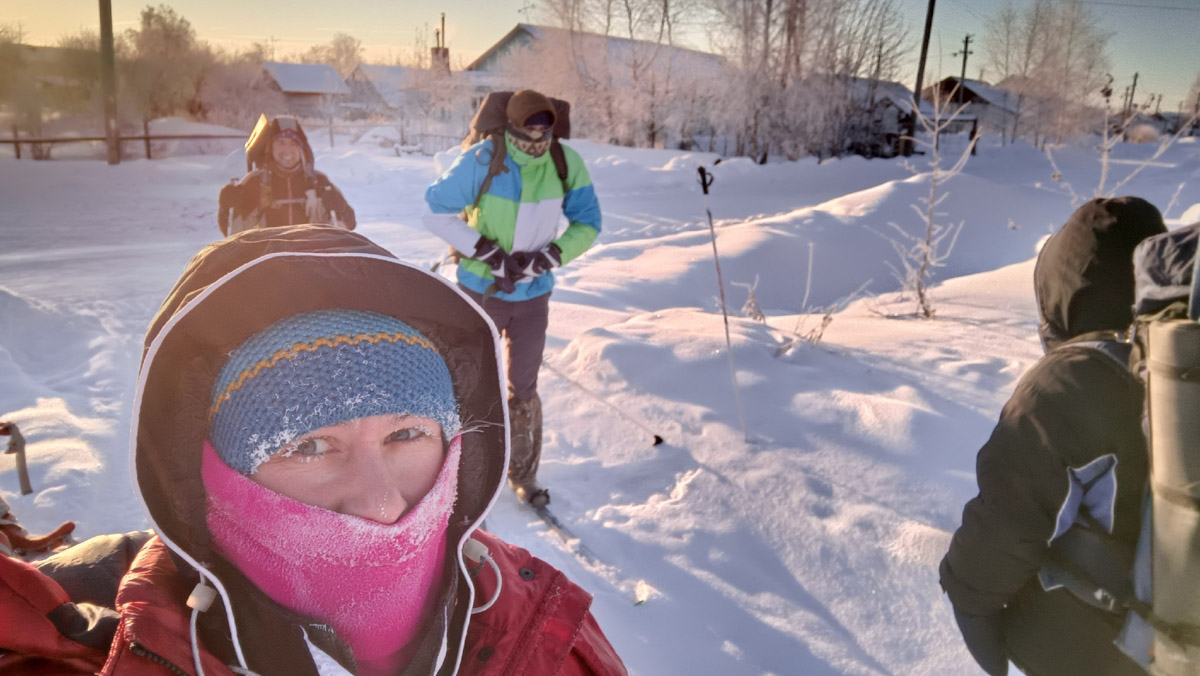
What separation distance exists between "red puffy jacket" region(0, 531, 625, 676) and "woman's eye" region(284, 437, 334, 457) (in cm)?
24

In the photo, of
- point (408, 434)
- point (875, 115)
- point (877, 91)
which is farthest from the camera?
point (875, 115)

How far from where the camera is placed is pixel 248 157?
4.66m

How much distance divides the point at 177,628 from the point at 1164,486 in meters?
1.54

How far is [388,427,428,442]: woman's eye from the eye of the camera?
1105mm

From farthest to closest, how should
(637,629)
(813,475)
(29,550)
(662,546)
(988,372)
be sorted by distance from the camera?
1. (988,372)
2. (813,475)
3. (662,546)
4. (637,629)
5. (29,550)

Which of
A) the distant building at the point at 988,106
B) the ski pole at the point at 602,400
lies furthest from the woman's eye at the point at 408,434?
the distant building at the point at 988,106

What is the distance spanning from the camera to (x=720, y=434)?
381 cm

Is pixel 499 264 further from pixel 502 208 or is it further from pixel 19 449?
pixel 19 449

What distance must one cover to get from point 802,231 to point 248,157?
7.09 metres

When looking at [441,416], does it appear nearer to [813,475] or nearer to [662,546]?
[662,546]

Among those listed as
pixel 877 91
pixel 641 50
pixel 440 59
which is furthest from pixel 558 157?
pixel 440 59

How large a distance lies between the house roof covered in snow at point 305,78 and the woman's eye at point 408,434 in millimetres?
42988

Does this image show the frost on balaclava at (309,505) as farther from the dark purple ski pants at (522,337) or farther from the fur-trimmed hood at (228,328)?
the dark purple ski pants at (522,337)

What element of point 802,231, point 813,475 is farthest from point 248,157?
point 802,231
